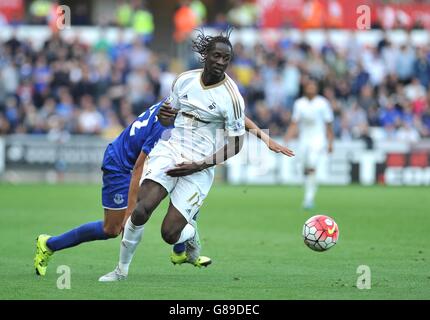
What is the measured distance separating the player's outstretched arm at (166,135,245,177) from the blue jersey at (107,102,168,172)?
0.55 m

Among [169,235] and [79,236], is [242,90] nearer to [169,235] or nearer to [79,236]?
[79,236]

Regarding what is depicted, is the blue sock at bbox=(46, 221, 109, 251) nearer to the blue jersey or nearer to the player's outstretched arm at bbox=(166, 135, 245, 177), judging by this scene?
the blue jersey

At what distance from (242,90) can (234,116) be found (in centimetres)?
1863

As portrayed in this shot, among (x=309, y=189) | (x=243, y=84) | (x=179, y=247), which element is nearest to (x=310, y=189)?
(x=309, y=189)

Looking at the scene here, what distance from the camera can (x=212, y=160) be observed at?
9875 mm

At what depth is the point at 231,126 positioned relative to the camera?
32.2 feet

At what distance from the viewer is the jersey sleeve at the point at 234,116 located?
9.76 metres

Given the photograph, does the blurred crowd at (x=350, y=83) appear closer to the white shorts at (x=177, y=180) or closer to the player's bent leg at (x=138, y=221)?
the white shorts at (x=177, y=180)

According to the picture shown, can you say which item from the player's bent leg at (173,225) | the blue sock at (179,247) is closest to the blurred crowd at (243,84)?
the blue sock at (179,247)
